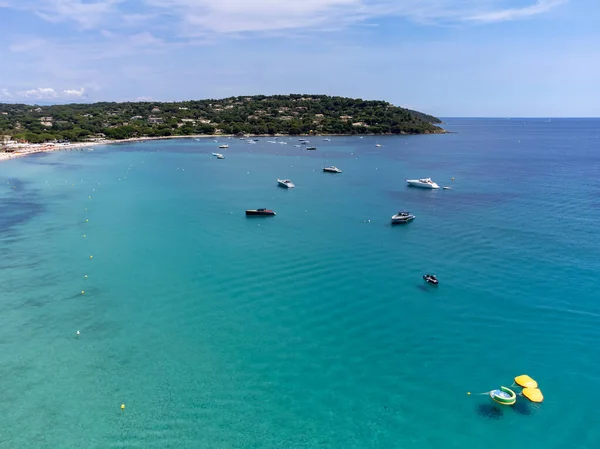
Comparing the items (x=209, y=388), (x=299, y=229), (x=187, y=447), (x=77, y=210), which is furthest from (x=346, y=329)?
(x=77, y=210)

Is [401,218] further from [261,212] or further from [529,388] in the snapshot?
[529,388]

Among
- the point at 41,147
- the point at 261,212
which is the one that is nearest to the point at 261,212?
the point at 261,212

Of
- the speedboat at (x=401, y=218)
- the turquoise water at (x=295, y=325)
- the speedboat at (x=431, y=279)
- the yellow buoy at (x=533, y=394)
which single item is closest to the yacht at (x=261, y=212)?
the turquoise water at (x=295, y=325)

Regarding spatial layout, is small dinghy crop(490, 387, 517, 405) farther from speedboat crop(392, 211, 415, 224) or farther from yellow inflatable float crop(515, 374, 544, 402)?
speedboat crop(392, 211, 415, 224)

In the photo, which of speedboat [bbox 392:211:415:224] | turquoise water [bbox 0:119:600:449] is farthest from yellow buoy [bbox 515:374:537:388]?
speedboat [bbox 392:211:415:224]

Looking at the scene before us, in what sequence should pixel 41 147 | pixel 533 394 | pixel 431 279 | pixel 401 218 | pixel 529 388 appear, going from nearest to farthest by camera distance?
pixel 533 394 → pixel 529 388 → pixel 431 279 → pixel 401 218 → pixel 41 147

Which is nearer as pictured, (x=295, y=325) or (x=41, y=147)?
(x=295, y=325)
